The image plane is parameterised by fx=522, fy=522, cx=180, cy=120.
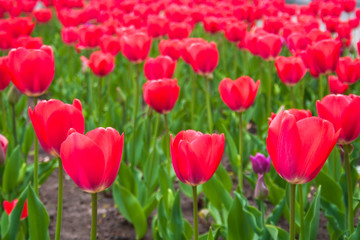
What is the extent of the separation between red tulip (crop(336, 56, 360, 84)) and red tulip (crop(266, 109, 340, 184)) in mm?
1204

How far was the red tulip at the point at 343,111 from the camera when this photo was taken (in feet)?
4.62

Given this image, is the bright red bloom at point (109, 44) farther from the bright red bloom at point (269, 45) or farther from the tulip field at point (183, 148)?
the bright red bloom at point (269, 45)

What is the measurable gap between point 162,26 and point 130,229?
1.75 meters

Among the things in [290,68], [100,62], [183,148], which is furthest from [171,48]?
[183,148]

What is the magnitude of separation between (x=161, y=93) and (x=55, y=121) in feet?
2.54

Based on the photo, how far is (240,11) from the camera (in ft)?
15.3

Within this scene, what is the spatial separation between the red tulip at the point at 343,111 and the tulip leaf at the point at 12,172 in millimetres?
1425

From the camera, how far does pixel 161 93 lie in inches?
80.8

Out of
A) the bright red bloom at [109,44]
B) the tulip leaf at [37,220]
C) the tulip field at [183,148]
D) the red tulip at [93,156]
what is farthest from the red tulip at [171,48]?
the red tulip at [93,156]

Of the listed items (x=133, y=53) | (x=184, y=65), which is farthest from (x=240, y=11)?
(x=133, y=53)

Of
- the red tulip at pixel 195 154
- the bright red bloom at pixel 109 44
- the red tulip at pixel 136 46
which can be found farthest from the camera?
the bright red bloom at pixel 109 44

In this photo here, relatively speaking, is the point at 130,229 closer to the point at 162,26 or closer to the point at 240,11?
the point at 162,26

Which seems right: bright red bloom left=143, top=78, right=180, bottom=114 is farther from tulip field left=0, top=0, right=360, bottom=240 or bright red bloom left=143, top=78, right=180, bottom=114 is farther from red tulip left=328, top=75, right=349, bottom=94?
red tulip left=328, top=75, right=349, bottom=94

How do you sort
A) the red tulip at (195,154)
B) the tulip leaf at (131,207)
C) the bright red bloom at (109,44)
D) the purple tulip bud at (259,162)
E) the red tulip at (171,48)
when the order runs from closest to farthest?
the red tulip at (195,154)
the purple tulip bud at (259,162)
the tulip leaf at (131,207)
the red tulip at (171,48)
the bright red bloom at (109,44)
